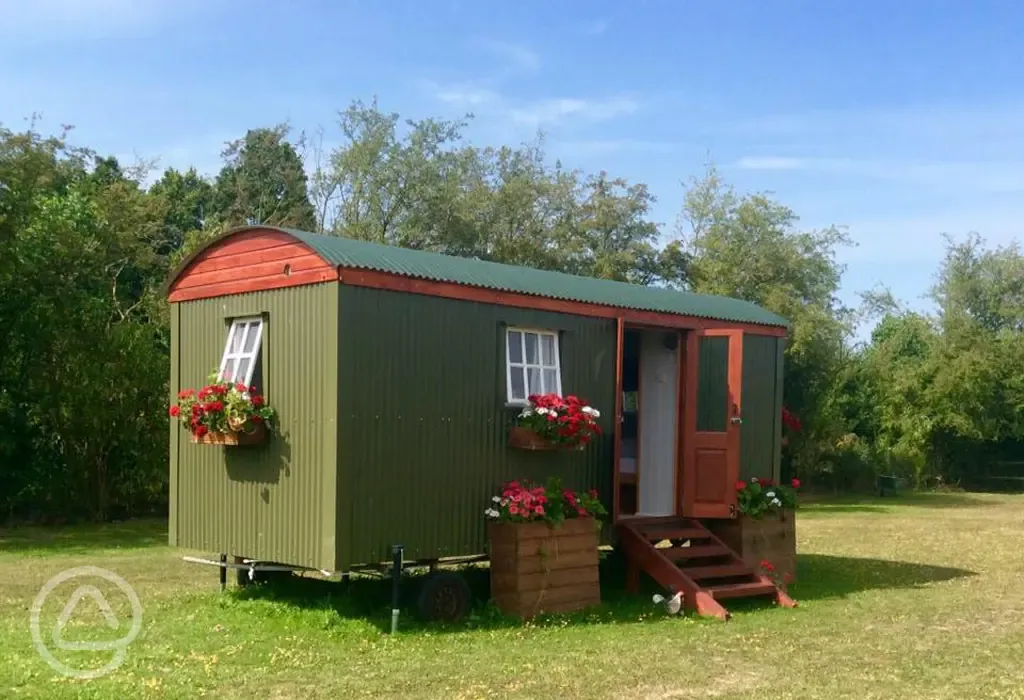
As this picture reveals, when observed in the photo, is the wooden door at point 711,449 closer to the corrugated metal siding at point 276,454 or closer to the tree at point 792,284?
the corrugated metal siding at point 276,454

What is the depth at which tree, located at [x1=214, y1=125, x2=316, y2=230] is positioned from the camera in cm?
3559

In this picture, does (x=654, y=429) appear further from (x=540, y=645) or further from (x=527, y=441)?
(x=540, y=645)

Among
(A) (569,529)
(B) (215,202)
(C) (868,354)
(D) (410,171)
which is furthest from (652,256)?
(A) (569,529)

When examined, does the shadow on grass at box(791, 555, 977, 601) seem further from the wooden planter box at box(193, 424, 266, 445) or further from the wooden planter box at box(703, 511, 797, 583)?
the wooden planter box at box(193, 424, 266, 445)

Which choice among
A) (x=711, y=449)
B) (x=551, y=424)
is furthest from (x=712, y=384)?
(x=551, y=424)

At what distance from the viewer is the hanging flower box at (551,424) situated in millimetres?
10266

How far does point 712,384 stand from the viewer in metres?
12.6

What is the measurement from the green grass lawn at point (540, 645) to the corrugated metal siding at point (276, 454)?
0.71 meters

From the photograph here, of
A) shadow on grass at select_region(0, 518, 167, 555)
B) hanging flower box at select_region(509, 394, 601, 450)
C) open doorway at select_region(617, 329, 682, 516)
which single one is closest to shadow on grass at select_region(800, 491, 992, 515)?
open doorway at select_region(617, 329, 682, 516)

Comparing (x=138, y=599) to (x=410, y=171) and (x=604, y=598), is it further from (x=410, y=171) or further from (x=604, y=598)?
(x=410, y=171)

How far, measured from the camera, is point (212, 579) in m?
12.5

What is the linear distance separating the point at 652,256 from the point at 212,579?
20.7 m

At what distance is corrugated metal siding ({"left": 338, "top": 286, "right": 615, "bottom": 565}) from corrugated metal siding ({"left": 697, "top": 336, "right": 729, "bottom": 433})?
7.76 ft

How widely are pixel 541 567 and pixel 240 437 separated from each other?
3.08 m
